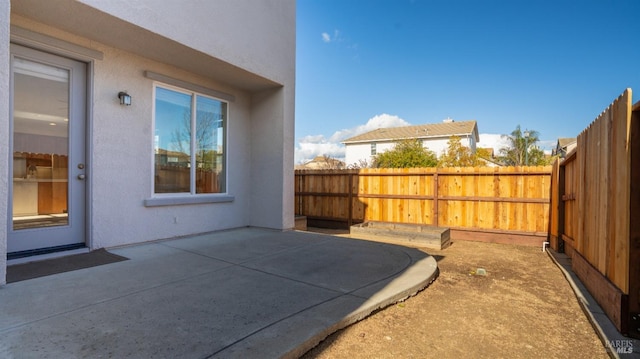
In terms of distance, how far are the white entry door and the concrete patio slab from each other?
3.03 feet

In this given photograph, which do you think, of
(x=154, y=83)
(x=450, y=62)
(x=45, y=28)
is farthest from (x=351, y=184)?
(x=450, y=62)

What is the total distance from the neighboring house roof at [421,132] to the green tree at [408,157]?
4895mm

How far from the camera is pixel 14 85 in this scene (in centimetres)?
392

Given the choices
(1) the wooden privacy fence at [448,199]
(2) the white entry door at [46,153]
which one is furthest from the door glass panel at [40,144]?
(1) the wooden privacy fence at [448,199]

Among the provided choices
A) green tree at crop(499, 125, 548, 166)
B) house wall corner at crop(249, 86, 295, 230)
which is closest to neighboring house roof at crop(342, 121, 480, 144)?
green tree at crop(499, 125, 548, 166)

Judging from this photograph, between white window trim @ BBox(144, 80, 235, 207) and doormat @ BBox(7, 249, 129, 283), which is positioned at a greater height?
white window trim @ BBox(144, 80, 235, 207)

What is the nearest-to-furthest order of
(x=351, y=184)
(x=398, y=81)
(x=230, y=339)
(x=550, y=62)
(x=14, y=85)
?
(x=230, y=339)
(x=14, y=85)
(x=351, y=184)
(x=550, y=62)
(x=398, y=81)

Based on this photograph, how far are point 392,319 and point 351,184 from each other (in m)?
6.23

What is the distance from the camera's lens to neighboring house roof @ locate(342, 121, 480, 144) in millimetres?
27500

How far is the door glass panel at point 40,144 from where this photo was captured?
398 cm

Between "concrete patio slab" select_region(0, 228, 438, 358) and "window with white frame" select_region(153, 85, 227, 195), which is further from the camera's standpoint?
"window with white frame" select_region(153, 85, 227, 195)

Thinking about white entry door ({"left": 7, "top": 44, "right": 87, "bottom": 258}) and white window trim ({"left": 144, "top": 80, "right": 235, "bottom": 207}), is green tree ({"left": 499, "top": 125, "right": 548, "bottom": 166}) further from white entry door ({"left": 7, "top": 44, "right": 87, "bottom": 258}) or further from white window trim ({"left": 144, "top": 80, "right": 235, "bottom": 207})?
white entry door ({"left": 7, "top": 44, "right": 87, "bottom": 258})

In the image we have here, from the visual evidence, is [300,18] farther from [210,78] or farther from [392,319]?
[392,319]

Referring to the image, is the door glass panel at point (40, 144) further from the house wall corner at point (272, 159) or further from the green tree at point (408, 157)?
the green tree at point (408, 157)
